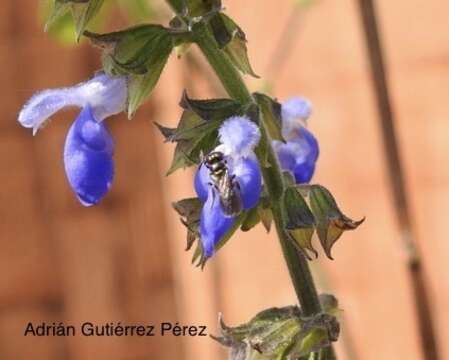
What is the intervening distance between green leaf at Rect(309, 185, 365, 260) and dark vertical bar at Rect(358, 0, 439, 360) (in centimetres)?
34

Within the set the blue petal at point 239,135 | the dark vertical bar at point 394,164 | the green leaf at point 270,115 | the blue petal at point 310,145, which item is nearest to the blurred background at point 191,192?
the dark vertical bar at point 394,164

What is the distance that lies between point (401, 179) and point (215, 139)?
0.52 metres

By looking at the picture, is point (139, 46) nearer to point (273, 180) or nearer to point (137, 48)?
point (137, 48)

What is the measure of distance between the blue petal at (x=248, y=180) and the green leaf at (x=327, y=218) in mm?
96

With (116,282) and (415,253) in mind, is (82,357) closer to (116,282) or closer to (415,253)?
(116,282)

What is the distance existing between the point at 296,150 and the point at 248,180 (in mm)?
249

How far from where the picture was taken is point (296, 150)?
Answer: 4.16ft

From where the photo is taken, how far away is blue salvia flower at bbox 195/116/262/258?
101 centimetres

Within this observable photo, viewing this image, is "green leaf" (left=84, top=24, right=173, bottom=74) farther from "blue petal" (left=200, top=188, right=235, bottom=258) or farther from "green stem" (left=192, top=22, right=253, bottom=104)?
"blue petal" (left=200, top=188, right=235, bottom=258)

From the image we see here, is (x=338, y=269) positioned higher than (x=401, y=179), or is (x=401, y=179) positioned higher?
(x=338, y=269)

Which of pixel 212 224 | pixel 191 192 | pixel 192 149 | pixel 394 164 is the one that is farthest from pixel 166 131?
pixel 191 192

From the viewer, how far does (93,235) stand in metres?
2.93

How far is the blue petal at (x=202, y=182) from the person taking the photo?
104cm

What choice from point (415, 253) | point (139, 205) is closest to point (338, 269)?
point (139, 205)
